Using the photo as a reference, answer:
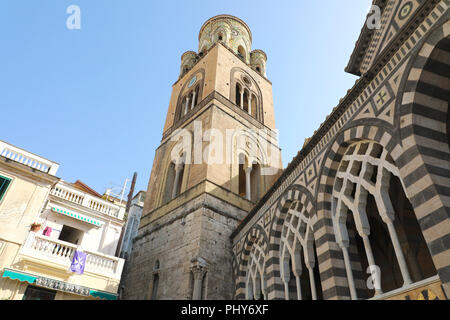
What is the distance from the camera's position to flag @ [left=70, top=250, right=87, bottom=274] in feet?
35.6

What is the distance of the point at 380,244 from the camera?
9.72 metres

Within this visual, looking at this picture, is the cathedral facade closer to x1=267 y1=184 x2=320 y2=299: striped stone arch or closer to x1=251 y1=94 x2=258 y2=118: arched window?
x1=267 y1=184 x2=320 y2=299: striped stone arch

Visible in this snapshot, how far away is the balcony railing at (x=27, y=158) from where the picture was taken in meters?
12.0

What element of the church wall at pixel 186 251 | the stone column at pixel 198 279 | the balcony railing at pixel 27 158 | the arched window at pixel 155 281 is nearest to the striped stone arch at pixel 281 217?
the stone column at pixel 198 279

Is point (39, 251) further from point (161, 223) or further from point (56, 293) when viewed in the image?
point (161, 223)

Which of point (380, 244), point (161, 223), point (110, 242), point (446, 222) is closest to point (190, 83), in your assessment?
point (161, 223)

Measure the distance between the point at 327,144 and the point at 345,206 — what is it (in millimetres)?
1695

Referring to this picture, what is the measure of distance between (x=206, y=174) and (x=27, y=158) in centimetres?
750

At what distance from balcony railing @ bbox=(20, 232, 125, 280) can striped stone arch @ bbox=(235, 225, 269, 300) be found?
4.85 m

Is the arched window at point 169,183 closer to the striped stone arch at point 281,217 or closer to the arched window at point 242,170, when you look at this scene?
the arched window at point 242,170

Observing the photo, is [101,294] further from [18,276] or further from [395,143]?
[395,143]

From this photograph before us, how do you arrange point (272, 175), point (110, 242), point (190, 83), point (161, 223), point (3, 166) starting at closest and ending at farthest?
1. point (3, 166)
2. point (110, 242)
3. point (161, 223)
4. point (272, 175)
5. point (190, 83)

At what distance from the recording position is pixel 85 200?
545 inches

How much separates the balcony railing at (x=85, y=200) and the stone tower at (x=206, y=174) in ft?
7.23
